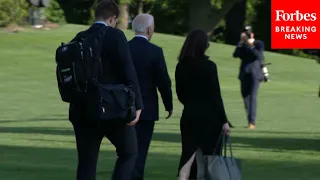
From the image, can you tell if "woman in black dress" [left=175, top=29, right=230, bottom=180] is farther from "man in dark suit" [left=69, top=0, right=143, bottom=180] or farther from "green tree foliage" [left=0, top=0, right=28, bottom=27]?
"green tree foliage" [left=0, top=0, right=28, bottom=27]

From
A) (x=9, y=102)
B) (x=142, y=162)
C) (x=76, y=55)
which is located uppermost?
(x=76, y=55)

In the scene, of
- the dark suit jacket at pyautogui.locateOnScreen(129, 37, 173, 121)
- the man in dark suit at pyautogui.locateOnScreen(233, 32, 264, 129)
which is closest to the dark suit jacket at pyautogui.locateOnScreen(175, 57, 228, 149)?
the dark suit jacket at pyautogui.locateOnScreen(129, 37, 173, 121)

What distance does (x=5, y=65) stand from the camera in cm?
3697

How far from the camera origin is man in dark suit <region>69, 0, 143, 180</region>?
7844mm

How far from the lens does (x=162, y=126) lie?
19500 millimetres

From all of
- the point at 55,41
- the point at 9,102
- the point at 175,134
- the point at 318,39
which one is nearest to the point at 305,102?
the point at 9,102

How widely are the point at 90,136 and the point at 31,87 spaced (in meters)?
23.3

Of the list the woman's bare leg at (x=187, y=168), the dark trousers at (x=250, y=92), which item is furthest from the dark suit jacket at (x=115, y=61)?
the dark trousers at (x=250, y=92)

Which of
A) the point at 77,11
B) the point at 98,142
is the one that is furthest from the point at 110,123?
the point at 77,11

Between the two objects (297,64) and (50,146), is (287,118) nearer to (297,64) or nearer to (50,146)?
(50,146)

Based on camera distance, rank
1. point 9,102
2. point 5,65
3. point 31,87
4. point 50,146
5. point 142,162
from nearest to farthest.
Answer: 1. point 142,162
2. point 50,146
3. point 9,102
4. point 31,87
5. point 5,65

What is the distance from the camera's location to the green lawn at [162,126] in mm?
11875

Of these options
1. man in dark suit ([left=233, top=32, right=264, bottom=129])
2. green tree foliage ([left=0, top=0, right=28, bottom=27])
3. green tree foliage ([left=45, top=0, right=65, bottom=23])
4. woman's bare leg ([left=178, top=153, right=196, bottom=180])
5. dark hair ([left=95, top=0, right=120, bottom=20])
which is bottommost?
green tree foliage ([left=45, top=0, right=65, bottom=23])

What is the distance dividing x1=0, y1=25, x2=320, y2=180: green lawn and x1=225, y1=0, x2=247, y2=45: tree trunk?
1305 cm
